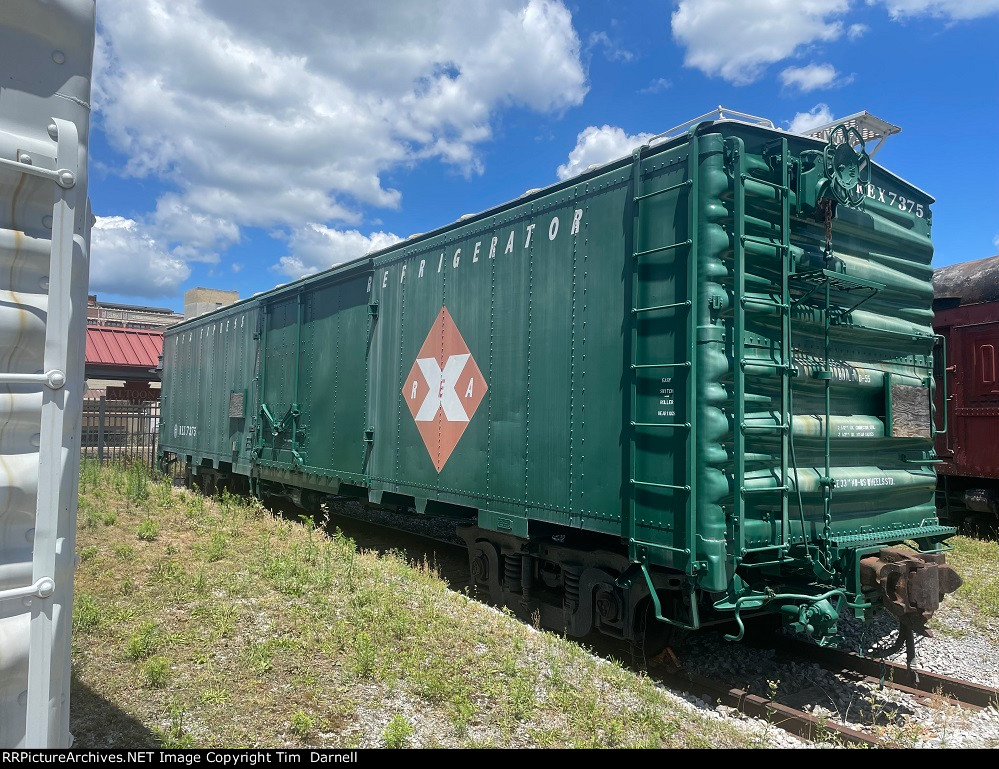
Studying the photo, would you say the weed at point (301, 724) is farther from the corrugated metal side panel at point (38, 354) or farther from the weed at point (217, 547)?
the weed at point (217, 547)

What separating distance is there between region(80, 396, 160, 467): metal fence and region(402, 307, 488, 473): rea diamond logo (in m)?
14.9

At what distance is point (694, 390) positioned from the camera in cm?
518

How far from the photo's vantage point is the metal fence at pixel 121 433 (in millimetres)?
20484

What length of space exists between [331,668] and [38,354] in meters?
3.58

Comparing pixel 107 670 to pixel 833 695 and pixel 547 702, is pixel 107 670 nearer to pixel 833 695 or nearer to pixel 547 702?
pixel 547 702

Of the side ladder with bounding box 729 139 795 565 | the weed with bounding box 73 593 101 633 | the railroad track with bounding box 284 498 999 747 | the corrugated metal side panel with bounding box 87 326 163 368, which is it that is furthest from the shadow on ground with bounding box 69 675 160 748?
the corrugated metal side panel with bounding box 87 326 163 368

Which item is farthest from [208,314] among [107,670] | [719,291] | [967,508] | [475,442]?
[967,508]

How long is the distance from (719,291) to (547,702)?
3.31m

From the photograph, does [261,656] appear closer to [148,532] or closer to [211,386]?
[148,532]

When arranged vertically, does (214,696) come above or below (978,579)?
below

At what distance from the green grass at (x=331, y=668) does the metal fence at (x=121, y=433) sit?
551 inches

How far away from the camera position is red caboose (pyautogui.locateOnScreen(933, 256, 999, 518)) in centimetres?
1029

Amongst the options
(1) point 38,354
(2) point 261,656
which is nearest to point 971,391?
(2) point 261,656

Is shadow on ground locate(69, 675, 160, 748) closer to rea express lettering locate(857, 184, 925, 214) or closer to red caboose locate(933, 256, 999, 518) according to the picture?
rea express lettering locate(857, 184, 925, 214)
